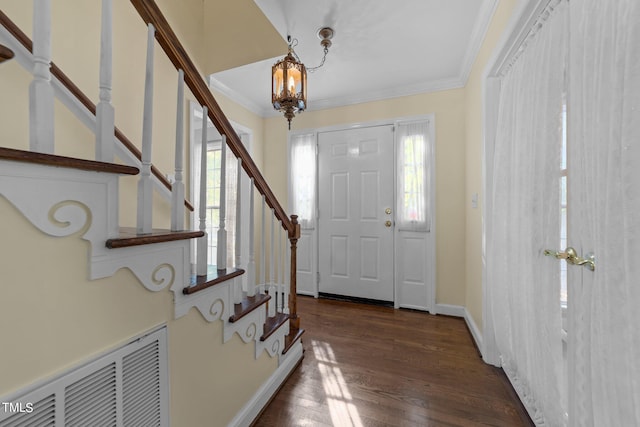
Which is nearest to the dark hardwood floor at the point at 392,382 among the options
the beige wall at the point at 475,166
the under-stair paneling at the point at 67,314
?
the beige wall at the point at 475,166

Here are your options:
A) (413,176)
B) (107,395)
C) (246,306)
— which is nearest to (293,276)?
(246,306)

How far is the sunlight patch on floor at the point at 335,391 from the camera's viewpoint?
1.47m

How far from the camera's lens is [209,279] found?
3.87 ft

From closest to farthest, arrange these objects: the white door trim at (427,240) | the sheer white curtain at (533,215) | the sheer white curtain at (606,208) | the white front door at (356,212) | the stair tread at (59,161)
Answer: the stair tread at (59,161)
the sheer white curtain at (606,208)
the sheer white curtain at (533,215)
the white door trim at (427,240)
the white front door at (356,212)

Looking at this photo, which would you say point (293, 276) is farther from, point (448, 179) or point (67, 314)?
point (448, 179)

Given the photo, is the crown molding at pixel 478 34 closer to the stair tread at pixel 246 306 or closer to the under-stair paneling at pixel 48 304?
the stair tread at pixel 246 306

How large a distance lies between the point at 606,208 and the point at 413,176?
2.30m

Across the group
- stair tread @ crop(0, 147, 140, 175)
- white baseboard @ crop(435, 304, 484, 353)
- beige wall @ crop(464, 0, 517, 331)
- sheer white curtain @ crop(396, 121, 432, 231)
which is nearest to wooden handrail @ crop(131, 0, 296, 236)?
stair tread @ crop(0, 147, 140, 175)

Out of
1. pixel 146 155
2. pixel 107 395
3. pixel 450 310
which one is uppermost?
pixel 146 155

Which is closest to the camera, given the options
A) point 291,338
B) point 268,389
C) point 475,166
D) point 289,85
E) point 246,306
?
point 246,306

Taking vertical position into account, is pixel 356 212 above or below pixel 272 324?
above

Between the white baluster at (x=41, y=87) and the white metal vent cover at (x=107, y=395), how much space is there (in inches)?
23.9

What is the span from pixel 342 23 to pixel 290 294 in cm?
218

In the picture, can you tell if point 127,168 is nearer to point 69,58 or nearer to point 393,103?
point 69,58
